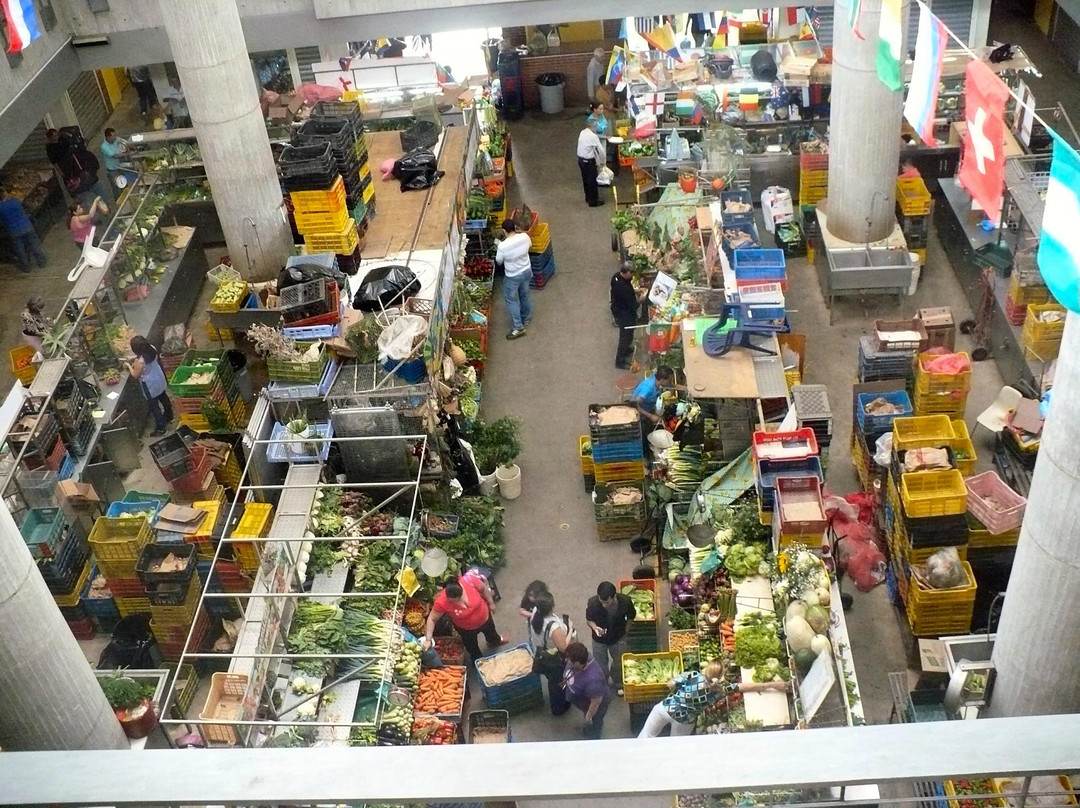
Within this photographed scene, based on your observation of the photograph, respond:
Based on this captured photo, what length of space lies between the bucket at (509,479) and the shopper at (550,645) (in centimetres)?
247

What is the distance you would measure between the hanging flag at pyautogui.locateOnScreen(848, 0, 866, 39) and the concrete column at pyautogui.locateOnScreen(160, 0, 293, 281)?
685 centimetres

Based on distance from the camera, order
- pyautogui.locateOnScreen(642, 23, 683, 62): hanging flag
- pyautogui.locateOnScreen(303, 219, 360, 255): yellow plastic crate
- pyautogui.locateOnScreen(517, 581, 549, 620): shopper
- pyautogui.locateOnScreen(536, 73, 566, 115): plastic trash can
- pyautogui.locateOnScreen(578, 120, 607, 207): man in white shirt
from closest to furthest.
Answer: pyautogui.locateOnScreen(517, 581, 549, 620): shopper → pyautogui.locateOnScreen(303, 219, 360, 255): yellow plastic crate → pyautogui.locateOnScreen(578, 120, 607, 207): man in white shirt → pyautogui.locateOnScreen(642, 23, 683, 62): hanging flag → pyautogui.locateOnScreen(536, 73, 566, 115): plastic trash can

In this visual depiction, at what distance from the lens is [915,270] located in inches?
591

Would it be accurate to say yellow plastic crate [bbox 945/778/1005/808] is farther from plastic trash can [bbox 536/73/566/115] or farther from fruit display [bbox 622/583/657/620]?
plastic trash can [bbox 536/73/566/115]

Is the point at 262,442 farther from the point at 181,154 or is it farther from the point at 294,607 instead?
the point at 181,154

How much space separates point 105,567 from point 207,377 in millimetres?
2682

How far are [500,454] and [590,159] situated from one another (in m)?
6.40

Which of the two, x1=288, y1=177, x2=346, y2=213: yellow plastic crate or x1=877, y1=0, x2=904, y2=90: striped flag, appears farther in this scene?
x1=288, y1=177, x2=346, y2=213: yellow plastic crate

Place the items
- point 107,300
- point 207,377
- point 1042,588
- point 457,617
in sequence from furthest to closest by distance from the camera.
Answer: point 107,300, point 207,377, point 457,617, point 1042,588

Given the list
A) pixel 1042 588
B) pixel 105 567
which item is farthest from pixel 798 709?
pixel 105 567

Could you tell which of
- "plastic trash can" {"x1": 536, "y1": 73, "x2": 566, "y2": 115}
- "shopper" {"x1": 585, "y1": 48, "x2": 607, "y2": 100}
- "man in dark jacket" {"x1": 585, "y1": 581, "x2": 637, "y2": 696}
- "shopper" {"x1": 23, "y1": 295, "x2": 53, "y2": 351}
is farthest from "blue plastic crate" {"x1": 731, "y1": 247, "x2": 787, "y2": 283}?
"plastic trash can" {"x1": 536, "y1": 73, "x2": 566, "y2": 115}

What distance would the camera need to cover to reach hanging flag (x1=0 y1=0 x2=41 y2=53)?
14875 millimetres

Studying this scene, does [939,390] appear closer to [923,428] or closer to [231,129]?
[923,428]

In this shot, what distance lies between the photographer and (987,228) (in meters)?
14.8
